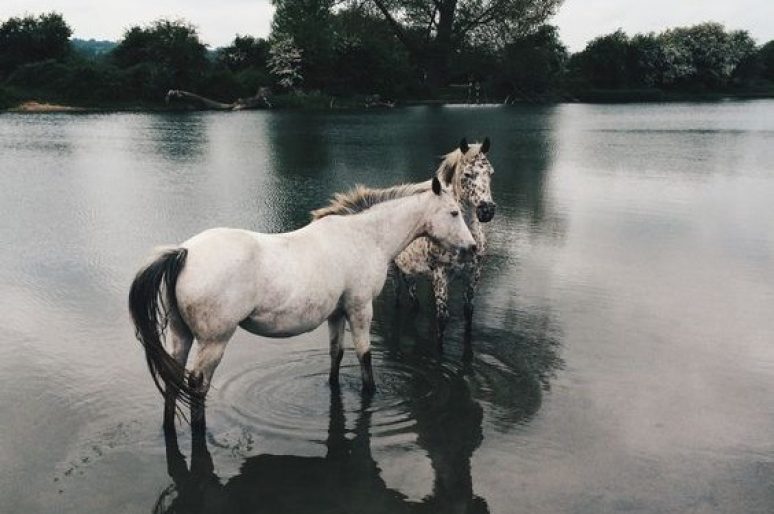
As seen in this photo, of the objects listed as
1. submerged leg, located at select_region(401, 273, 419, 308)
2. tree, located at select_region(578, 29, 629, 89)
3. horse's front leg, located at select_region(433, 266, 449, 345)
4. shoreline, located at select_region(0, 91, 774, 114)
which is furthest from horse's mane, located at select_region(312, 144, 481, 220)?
tree, located at select_region(578, 29, 629, 89)

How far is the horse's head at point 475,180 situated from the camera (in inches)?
320

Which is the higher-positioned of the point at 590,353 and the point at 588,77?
the point at 588,77

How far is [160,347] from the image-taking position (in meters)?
5.35

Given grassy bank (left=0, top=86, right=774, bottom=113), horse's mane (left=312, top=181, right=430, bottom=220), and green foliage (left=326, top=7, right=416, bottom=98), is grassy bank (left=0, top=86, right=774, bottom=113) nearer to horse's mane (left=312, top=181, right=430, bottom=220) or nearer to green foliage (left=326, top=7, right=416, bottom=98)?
green foliage (left=326, top=7, right=416, bottom=98)

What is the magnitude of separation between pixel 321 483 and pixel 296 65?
57647 mm

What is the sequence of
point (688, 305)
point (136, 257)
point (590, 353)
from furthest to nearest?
point (136, 257) < point (688, 305) < point (590, 353)

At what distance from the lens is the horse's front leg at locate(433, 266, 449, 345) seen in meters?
8.13

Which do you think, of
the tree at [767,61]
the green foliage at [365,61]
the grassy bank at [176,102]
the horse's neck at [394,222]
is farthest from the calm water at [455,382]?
the tree at [767,61]

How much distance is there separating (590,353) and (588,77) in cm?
7643

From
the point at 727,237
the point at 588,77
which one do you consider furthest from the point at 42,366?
the point at 588,77

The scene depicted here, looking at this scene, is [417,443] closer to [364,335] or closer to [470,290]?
[364,335]

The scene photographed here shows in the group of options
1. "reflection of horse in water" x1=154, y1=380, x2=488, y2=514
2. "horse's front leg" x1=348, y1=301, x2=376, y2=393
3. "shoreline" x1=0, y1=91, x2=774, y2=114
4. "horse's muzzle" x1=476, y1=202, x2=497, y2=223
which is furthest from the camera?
"shoreline" x1=0, y1=91, x2=774, y2=114

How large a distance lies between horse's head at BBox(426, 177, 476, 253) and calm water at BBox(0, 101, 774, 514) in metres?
1.47

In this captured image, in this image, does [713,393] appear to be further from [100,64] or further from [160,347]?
[100,64]
